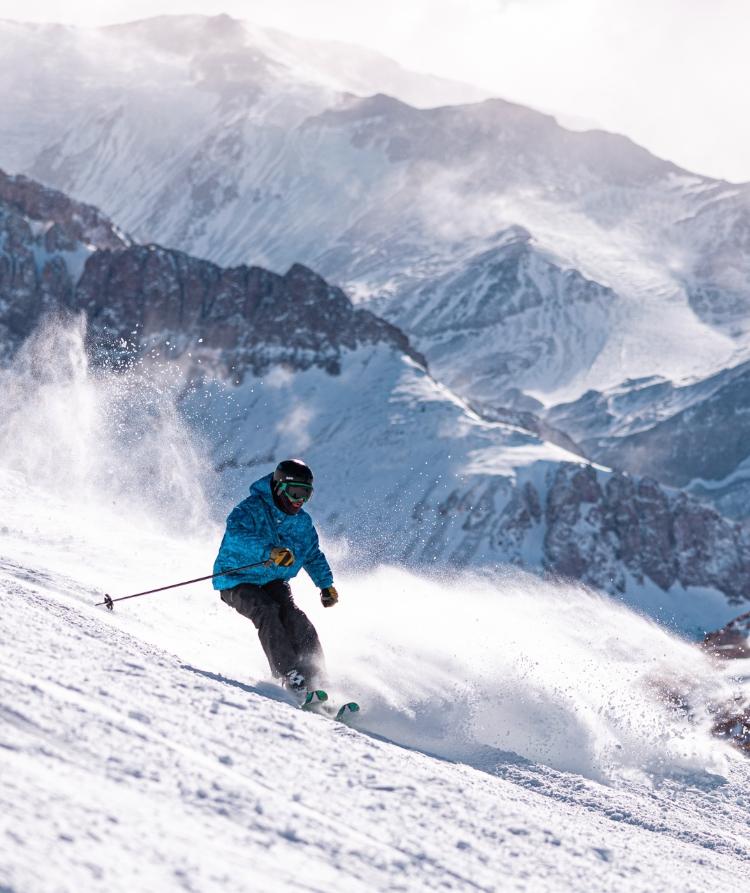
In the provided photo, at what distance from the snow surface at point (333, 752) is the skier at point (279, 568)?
35 cm

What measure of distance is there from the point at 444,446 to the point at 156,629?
141 meters

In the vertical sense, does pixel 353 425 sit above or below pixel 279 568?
above

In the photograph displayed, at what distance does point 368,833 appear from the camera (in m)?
5.30

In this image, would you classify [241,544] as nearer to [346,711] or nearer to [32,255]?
[346,711]

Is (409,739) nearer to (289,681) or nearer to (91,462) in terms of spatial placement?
(289,681)

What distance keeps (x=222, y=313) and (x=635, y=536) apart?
247 feet

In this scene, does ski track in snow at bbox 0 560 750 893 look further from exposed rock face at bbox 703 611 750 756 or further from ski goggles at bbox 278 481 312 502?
exposed rock face at bbox 703 611 750 756

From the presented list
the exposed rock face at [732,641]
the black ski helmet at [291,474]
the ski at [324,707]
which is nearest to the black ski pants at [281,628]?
the ski at [324,707]

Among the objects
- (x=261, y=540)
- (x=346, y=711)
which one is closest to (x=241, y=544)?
(x=261, y=540)

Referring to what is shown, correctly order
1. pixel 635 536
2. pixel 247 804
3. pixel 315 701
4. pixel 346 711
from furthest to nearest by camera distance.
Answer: pixel 635 536
pixel 346 711
pixel 315 701
pixel 247 804

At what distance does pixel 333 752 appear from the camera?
21.5ft

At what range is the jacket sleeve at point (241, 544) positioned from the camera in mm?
9453

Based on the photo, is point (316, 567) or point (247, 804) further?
point (316, 567)

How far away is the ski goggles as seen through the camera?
9539mm
